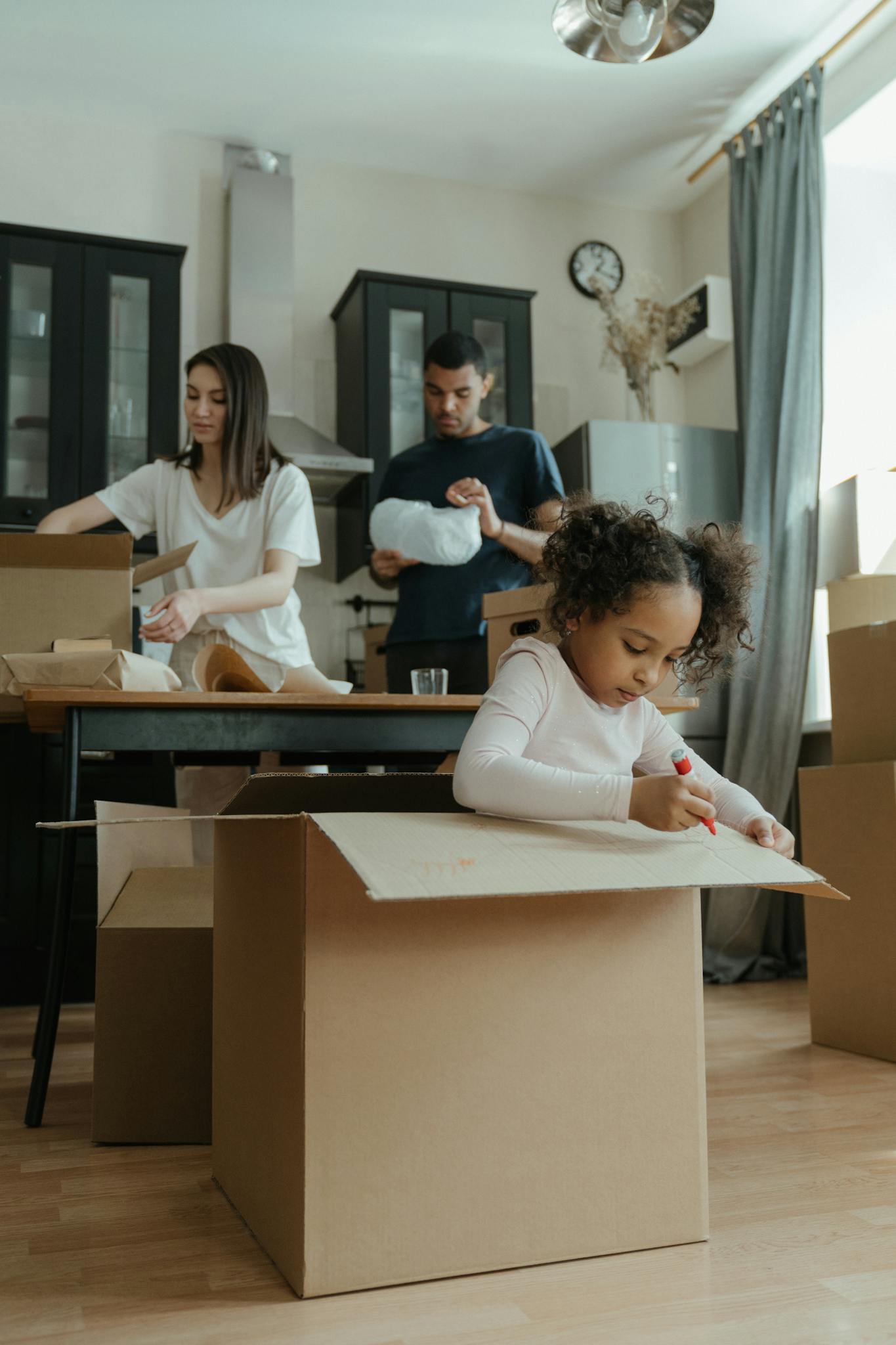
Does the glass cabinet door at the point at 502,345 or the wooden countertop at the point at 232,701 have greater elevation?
the glass cabinet door at the point at 502,345

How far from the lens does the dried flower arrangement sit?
3965mm

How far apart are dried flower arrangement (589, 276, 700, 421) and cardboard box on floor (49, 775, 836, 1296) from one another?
3110mm

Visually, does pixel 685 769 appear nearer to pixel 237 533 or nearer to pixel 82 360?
pixel 237 533

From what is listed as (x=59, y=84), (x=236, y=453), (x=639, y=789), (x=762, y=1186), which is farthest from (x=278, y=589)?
(x=59, y=84)

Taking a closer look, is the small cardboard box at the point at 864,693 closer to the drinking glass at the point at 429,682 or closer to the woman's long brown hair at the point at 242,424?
the drinking glass at the point at 429,682

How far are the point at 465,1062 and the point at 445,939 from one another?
11 centimetres

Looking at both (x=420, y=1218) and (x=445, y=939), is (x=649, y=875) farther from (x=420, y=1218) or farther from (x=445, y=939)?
(x=420, y=1218)

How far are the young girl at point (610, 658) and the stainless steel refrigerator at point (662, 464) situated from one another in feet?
7.44

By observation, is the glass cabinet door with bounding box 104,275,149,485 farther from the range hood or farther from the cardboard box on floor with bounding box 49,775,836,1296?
the cardboard box on floor with bounding box 49,775,836,1296

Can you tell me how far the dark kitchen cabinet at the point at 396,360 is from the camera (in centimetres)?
374

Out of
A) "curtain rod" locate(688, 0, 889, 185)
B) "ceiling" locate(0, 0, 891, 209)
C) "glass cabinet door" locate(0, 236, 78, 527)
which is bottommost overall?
"glass cabinet door" locate(0, 236, 78, 527)

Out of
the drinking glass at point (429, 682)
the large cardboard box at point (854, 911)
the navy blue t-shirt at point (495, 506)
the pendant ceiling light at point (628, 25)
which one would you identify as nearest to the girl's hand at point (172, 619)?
the drinking glass at point (429, 682)

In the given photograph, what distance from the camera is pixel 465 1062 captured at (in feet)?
3.32

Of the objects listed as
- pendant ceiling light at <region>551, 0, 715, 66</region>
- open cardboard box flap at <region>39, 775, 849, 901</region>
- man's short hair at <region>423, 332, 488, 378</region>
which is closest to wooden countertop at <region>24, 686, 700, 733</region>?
open cardboard box flap at <region>39, 775, 849, 901</region>
